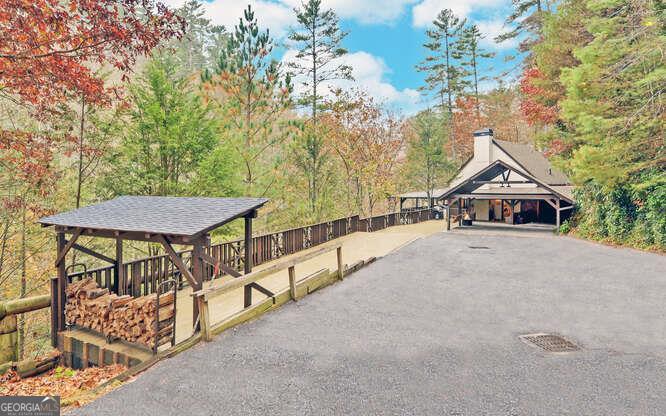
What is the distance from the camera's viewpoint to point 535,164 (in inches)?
1135

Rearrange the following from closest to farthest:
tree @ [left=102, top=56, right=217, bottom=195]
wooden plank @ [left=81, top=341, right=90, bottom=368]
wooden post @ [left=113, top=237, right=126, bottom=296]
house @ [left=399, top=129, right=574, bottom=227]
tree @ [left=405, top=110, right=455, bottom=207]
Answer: wooden plank @ [left=81, top=341, right=90, bottom=368], wooden post @ [left=113, top=237, right=126, bottom=296], tree @ [left=102, top=56, right=217, bottom=195], house @ [left=399, top=129, right=574, bottom=227], tree @ [left=405, top=110, right=455, bottom=207]

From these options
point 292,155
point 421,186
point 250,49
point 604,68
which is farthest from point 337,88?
point 604,68

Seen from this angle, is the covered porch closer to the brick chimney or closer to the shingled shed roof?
the brick chimney

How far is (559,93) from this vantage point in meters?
23.0

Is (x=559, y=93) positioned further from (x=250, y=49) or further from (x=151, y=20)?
(x=151, y=20)

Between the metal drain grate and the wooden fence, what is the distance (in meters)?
7.92

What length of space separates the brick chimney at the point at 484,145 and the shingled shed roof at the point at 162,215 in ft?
91.4

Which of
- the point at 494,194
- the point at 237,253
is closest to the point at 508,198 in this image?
the point at 494,194

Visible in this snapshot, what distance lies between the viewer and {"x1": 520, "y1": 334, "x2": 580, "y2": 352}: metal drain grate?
20.8 feet

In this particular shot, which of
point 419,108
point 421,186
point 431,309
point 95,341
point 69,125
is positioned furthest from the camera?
point 419,108

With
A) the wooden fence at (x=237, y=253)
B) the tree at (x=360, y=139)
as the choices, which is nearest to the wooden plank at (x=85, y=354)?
the wooden fence at (x=237, y=253)

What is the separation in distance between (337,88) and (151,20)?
66.2ft

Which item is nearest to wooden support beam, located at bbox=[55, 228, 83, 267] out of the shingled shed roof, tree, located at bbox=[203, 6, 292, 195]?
the shingled shed roof

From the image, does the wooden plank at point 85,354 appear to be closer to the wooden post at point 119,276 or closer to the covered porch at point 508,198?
the wooden post at point 119,276
